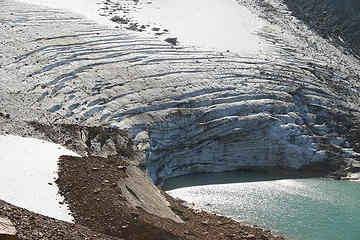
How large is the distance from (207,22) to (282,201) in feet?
70.7

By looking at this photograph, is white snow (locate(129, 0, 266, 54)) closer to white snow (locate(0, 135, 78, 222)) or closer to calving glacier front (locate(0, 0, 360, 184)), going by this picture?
calving glacier front (locate(0, 0, 360, 184))

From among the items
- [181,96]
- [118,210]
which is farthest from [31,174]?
[181,96]

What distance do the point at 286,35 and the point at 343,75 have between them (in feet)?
21.6

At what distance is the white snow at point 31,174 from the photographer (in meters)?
12.8

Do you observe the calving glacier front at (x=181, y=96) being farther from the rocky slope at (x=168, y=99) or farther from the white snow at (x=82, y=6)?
the white snow at (x=82, y=6)

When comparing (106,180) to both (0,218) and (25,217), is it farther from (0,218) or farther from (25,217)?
(0,218)

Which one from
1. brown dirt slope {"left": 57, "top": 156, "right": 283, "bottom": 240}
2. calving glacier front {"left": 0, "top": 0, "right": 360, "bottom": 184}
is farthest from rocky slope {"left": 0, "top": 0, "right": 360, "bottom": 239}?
brown dirt slope {"left": 57, "top": 156, "right": 283, "bottom": 240}

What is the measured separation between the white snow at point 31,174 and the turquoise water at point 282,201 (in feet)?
27.2

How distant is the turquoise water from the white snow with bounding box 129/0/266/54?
12.4 m

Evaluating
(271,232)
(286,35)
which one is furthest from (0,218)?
(286,35)

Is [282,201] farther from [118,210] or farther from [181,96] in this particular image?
[118,210]

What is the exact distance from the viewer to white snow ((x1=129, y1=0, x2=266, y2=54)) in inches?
1467

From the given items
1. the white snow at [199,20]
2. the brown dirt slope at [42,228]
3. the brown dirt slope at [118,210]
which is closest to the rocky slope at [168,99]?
the white snow at [199,20]

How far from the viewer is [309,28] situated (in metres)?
44.3
